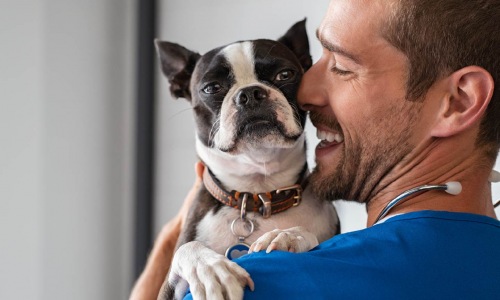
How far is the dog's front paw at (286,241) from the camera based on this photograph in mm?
1533

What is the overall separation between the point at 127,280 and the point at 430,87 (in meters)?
2.96

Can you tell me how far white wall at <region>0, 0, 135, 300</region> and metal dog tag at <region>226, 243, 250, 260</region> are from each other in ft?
5.94

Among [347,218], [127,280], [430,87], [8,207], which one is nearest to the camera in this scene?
[430,87]

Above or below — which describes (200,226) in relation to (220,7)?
below

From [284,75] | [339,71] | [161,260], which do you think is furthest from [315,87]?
[161,260]

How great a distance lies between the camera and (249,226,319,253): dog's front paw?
153 centimetres

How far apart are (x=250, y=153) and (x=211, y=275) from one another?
68 cm

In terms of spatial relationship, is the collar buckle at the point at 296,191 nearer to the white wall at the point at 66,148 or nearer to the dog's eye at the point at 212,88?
the dog's eye at the point at 212,88

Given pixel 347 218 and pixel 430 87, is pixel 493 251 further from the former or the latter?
pixel 347 218

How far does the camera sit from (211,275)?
4.40 feet

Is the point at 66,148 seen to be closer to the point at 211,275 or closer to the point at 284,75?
the point at 284,75

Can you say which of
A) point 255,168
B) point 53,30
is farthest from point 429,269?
point 53,30

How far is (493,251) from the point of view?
1.38 metres

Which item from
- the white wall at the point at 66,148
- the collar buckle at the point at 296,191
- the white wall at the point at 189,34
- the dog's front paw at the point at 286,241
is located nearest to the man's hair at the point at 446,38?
the dog's front paw at the point at 286,241
